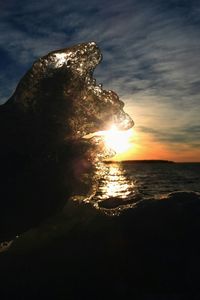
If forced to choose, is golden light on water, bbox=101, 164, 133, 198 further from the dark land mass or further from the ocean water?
the dark land mass

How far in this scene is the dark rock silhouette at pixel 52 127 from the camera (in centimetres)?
942

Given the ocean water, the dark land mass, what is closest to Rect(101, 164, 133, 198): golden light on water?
the ocean water

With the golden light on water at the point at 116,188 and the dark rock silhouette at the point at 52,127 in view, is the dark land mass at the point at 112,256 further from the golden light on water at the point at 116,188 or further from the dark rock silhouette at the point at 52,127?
the golden light on water at the point at 116,188

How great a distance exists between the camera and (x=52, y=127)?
10234 mm

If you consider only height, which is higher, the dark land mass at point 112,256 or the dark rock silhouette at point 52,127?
the dark rock silhouette at point 52,127

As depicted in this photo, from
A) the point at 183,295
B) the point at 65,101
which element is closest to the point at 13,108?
the point at 65,101

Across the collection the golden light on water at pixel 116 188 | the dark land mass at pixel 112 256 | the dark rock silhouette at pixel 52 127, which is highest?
the dark rock silhouette at pixel 52 127

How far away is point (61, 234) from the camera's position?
26.1 ft

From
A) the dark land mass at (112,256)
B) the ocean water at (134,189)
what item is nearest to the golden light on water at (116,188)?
the ocean water at (134,189)

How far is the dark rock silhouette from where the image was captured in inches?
371

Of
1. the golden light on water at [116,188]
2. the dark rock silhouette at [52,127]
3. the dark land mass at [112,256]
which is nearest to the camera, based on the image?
the dark land mass at [112,256]

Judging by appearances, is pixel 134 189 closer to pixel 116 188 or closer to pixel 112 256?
pixel 116 188

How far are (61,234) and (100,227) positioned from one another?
90 cm

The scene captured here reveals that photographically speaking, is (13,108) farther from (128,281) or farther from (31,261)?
(128,281)
